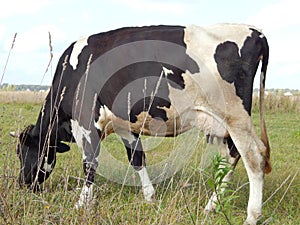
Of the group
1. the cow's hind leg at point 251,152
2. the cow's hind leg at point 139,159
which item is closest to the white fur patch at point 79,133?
the cow's hind leg at point 139,159

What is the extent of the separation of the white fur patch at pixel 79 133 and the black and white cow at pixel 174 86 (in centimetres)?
1

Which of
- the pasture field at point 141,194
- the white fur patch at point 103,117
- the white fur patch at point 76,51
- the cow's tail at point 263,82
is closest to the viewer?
the pasture field at point 141,194

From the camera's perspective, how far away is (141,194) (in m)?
5.05

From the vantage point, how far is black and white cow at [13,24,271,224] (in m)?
4.79

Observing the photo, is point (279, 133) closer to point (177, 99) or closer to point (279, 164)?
point (279, 164)

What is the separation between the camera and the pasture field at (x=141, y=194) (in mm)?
3365

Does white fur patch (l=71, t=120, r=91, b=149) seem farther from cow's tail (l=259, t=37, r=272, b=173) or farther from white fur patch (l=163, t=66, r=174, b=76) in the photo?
cow's tail (l=259, t=37, r=272, b=173)

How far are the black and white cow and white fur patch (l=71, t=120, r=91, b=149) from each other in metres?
0.01

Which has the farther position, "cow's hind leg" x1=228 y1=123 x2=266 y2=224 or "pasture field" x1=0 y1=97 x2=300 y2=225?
"cow's hind leg" x1=228 y1=123 x2=266 y2=224

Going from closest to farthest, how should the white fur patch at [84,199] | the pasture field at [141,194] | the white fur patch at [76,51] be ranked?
1. the white fur patch at [84,199]
2. the pasture field at [141,194]
3. the white fur patch at [76,51]

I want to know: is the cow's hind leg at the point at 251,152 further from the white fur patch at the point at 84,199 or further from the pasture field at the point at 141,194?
the white fur patch at the point at 84,199

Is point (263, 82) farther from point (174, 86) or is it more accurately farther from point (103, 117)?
point (103, 117)

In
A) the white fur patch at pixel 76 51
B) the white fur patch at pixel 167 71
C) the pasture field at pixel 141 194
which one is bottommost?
the pasture field at pixel 141 194

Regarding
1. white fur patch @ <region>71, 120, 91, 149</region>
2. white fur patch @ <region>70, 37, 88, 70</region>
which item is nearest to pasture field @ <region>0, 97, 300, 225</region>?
white fur patch @ <region>71, 120, 91, 149</region>
